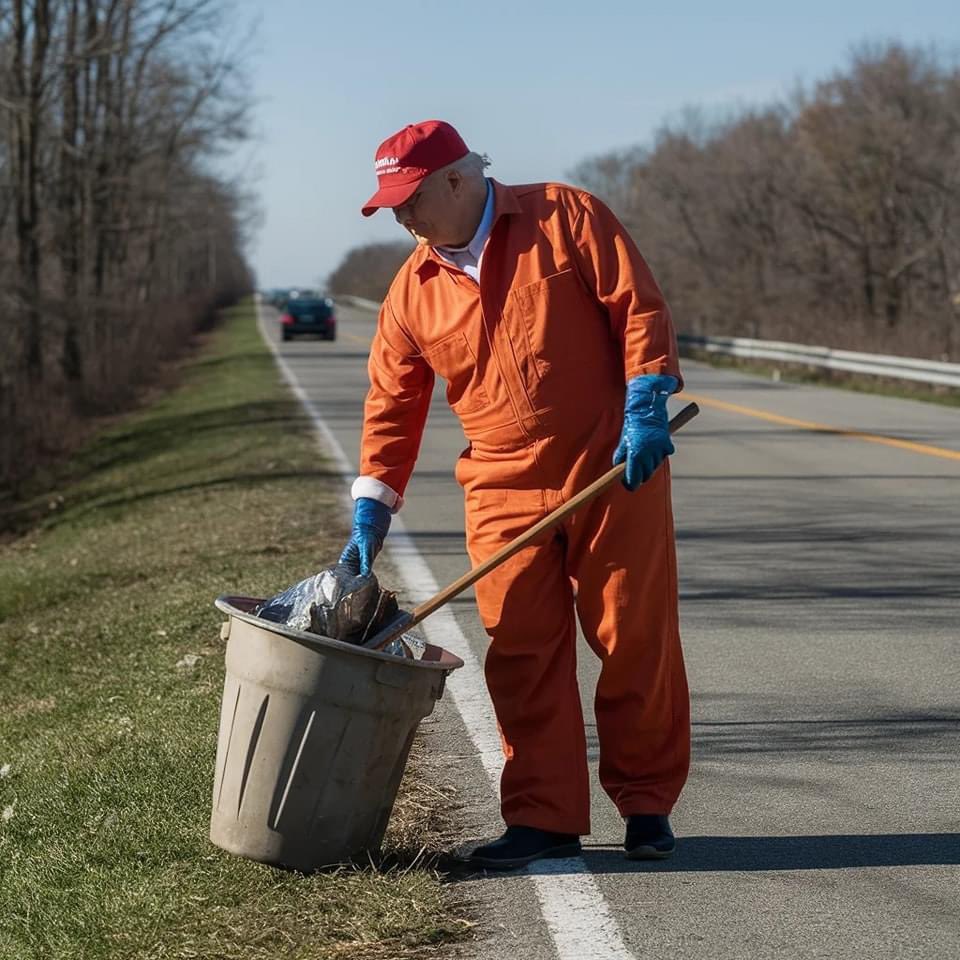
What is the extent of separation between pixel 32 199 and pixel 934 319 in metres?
18.1

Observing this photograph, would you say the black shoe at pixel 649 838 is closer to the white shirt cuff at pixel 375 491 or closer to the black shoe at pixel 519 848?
the black shoe at pixel 519 848

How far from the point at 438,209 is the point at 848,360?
24.4m

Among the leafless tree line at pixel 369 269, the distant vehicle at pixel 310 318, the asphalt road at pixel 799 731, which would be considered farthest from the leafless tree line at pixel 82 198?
the leafless tree line at pixel 369 269

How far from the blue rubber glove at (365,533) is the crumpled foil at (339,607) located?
16 cm

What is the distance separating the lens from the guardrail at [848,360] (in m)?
24.2

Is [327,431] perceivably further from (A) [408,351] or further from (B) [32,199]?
(A) [408,351]

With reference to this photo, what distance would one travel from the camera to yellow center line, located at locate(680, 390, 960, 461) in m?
16.0

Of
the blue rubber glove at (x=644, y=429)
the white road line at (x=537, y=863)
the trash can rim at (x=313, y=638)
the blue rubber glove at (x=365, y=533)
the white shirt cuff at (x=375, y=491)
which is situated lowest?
the white road line at (x=537, y=863)

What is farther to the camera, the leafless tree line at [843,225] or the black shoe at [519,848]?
the leafless tree line at [843,225]

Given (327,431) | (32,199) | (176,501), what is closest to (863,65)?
(32,199)

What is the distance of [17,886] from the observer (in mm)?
4660

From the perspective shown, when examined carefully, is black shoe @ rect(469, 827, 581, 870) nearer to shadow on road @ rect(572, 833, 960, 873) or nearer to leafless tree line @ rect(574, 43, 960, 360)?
shadow on road @ rect(572, 833, 960, 873)

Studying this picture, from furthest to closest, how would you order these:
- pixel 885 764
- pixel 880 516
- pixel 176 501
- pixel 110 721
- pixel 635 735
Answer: pixel 176 501
pixel 880 516
pixel 110 721
pixel 885 764
pixel 635 735

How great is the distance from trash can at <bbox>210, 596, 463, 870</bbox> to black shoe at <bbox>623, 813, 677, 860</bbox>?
67 cm
